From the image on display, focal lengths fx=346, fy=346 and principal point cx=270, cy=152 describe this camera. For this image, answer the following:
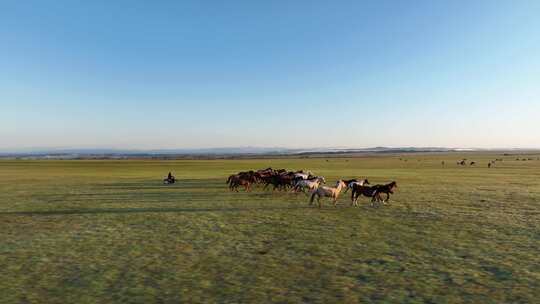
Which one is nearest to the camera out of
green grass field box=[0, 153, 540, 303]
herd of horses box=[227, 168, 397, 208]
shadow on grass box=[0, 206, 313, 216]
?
green grass field box=[0, 153, 540, 303]

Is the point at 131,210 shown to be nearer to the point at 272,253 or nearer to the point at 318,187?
the point at 318,187

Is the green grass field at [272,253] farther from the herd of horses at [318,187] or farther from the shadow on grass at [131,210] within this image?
the herd of horses at [318,187]

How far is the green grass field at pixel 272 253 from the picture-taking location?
7.24 meters

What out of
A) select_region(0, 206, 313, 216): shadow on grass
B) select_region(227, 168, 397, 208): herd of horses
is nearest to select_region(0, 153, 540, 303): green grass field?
select_region(0, 206, 313, 216): shadow on grass

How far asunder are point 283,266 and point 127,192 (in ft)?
62.4

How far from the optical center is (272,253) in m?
9.90

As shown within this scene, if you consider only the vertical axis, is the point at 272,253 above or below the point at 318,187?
below

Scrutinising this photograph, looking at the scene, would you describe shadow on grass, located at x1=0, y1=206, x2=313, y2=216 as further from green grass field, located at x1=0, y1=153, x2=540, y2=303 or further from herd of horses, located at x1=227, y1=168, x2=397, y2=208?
herd of horses, located at x1=227, y1=168, x2=397, y2=208

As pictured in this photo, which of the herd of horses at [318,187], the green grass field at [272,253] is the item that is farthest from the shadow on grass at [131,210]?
the herd of horses at [318,187]

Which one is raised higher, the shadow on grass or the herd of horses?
the herd of horses

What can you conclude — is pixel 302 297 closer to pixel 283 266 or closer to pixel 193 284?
pixel 283 266

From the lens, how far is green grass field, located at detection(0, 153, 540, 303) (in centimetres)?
724

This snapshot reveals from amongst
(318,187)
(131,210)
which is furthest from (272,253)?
(131,210)

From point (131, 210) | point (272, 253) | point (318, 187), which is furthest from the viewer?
point (318, 187)
